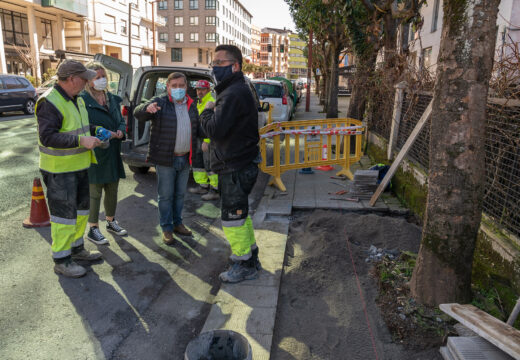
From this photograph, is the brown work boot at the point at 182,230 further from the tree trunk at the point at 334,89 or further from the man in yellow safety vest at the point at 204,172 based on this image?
the tree trunk at the point at 334,89

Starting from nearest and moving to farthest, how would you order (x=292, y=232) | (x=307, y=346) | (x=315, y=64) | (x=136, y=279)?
(x=307, y=346) → (x=136, y=279) → (x=292, y=232) → (x=315, y=64)

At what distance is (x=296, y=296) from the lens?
3.57 metres

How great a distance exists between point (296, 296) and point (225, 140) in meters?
1.51

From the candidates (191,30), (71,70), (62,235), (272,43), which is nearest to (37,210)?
(62,235)

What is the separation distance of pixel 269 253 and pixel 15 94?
1664 centimetres

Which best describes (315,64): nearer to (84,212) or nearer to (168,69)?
(168,69)

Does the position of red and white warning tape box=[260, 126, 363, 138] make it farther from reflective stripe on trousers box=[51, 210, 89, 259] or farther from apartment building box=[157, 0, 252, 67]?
apartment building box=[157, 0, 252, 67]

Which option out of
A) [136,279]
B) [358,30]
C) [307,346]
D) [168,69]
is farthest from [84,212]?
[358,30]

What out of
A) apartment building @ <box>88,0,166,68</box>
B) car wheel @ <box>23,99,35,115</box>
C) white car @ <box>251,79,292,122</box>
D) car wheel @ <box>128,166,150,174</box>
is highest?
apartment building @ <box>88,0,166,68</box>

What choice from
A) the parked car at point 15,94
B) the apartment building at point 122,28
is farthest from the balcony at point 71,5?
the parked car at point 15,94

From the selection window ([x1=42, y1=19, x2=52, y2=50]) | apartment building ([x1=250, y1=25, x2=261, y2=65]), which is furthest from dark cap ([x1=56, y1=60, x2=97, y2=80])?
apartment building ([x1=250, y1=25, x2=261, y2=65])

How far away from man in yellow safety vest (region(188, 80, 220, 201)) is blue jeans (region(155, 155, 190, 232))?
1014 millimetres

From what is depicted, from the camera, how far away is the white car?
571 inches

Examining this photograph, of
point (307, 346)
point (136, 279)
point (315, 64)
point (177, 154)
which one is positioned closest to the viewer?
point (307, 346)
